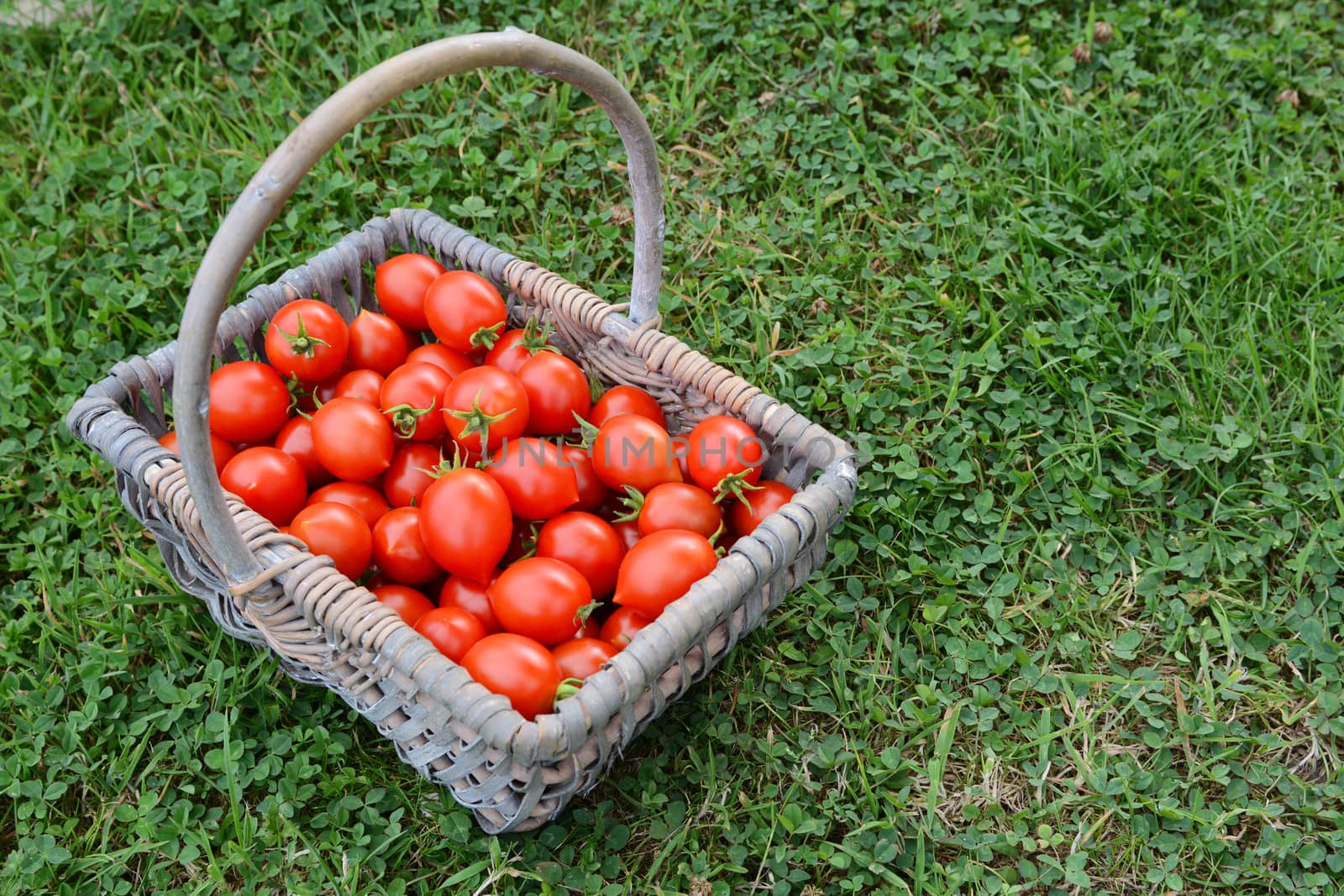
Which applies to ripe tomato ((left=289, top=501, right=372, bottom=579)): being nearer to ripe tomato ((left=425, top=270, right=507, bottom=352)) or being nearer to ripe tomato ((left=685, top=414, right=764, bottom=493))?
ripe tomato ((left=425, top=270, right=507, bottom=352))

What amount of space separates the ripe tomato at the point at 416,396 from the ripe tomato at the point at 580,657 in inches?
20.4

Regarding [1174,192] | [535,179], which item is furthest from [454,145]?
[1174,192]

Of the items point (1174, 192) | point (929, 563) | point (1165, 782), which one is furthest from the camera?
point (1174, 192)

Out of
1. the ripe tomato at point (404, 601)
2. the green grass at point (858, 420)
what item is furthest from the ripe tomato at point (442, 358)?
the green grass at point (858, 420)

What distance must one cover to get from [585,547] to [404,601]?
327 millimetres

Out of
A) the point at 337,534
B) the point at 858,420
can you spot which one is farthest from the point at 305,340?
the point at 858,420

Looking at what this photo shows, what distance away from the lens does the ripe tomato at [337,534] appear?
1830 millimetres

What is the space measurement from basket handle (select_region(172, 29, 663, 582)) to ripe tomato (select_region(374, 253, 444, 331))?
2.12 feet

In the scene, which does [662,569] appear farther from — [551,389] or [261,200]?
[261,200]

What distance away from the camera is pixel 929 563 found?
2271 mm

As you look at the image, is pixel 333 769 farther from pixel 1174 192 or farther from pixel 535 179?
pixel 1174 192

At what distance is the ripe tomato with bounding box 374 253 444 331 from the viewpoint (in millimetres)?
2234

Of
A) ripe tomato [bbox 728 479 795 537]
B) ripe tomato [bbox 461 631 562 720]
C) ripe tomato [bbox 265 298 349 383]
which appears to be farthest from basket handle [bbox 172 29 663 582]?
ripe tomato [bbox 728 479 795 537]

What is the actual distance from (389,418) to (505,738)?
767mm
